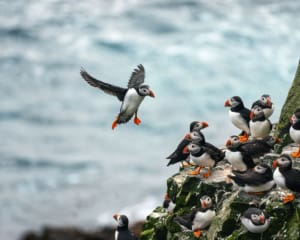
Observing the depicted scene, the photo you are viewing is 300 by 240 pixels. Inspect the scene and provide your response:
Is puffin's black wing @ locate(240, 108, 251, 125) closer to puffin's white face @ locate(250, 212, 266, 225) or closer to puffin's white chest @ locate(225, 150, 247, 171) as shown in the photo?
puffin's white chest @ locate(225, 150, 247, 171)

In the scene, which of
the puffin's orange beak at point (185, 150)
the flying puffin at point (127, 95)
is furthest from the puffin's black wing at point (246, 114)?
the flying puffin at point (127, 95)

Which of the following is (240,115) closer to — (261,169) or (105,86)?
(105,86)

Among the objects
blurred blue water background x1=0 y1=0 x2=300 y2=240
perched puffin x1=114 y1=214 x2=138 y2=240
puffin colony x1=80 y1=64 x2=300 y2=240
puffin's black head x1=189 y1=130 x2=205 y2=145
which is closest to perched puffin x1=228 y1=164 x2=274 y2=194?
puffin colony x1=80 y1=64 x2=300 y2=240

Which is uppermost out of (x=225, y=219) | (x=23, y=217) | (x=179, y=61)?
(x=179, y=61)

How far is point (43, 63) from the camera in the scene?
120 ft

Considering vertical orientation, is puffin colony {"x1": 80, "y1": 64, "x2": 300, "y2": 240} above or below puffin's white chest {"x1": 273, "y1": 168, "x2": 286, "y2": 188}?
above

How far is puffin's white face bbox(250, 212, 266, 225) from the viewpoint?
1045 centimetres

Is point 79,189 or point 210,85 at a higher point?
point 210,85

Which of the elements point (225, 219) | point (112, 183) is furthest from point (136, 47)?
point (225, 219)

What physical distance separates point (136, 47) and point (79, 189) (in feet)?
46.3

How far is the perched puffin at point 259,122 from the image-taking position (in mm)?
12516

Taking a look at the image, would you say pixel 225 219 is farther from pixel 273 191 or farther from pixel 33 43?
pixel 33 43

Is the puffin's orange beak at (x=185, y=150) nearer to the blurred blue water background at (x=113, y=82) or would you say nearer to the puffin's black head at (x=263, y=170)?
the puffin's black head at (x=263, y=170)

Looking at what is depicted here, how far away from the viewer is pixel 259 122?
41.2 feet
